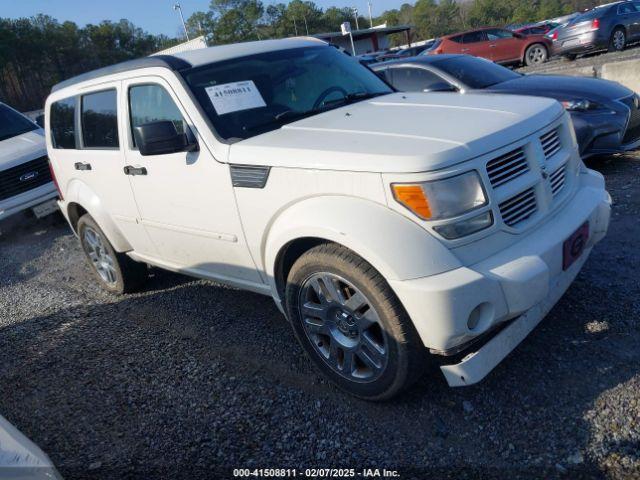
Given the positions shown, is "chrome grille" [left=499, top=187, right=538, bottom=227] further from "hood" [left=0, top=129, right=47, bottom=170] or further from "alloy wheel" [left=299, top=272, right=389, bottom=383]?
"hood" [left=0, top=129, right=47, bottom=170]

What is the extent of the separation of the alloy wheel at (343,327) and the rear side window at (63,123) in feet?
10.0

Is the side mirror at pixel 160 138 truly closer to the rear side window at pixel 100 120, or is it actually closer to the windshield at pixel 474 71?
the rear side window at pixel 100 120

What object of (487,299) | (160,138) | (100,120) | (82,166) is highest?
(100,120)

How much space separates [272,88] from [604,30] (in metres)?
15.1

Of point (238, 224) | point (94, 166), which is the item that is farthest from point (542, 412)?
point (94, 166)

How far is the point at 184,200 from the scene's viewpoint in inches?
139

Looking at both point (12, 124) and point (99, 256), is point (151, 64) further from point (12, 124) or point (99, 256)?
point (12, 124)

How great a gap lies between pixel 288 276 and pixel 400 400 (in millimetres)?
904

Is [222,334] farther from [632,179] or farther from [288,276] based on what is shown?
[632,179]

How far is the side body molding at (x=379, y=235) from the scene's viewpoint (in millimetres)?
2414

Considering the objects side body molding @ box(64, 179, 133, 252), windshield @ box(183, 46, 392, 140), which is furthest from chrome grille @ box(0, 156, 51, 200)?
windshield @ box(183, 46, 392, 140)

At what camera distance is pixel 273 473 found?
2574 mm

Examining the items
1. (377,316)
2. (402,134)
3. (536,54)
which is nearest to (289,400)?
(377,316)

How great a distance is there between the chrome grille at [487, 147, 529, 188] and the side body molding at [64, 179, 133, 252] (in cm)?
316
